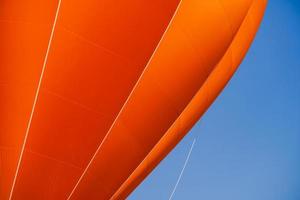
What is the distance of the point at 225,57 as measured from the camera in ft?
22.7

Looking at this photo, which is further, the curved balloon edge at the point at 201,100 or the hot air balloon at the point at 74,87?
the curved balloon edge at the point at 201,100

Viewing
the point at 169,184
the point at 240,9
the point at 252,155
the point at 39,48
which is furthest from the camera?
the point at 252,155

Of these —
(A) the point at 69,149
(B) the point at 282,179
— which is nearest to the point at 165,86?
(A) the point at 69,149

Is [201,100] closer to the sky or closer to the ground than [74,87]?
closer to the ground

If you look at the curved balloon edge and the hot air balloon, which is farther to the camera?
the curved balloon edge

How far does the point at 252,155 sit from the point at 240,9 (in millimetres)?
4597

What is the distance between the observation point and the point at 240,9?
22.2 ft

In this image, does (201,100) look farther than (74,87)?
Yes

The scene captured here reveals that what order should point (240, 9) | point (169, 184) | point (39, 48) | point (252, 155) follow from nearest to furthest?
point (39, 48), point (240, 9), point (169, 184), point (252, 155)

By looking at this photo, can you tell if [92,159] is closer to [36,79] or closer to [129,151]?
[129,151]

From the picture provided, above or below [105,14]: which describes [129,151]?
below

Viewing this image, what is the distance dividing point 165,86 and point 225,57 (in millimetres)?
1090

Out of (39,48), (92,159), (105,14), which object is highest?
(105,14)

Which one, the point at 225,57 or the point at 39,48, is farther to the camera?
the point at 225,57
